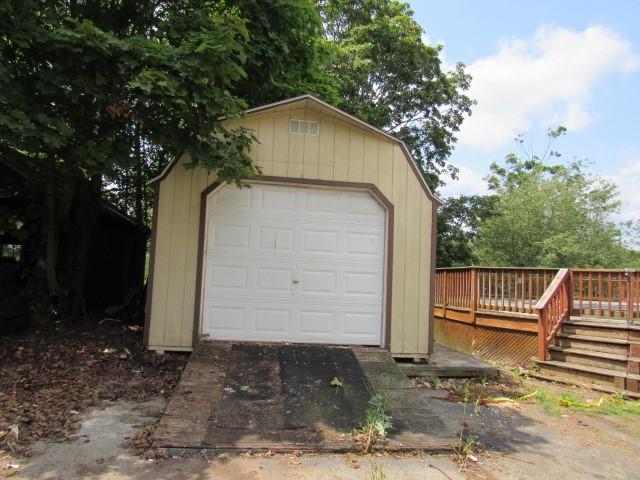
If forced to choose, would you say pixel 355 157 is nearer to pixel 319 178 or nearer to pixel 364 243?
pixel 319 178

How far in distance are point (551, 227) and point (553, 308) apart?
13569mm

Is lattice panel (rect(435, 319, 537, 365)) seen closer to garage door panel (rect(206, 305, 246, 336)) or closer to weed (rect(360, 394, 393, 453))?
weed (rect(360, 394, 393, 453))


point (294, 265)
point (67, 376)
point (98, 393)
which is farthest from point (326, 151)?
point (67, 376)

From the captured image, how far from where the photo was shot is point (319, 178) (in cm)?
673

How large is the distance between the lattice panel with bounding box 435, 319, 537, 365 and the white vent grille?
17.7 feet

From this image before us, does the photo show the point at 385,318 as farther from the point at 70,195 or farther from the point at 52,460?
the point at 70,195

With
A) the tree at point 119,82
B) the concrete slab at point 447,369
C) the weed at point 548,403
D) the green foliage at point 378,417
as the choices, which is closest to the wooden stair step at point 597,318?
the weed at point 548,403

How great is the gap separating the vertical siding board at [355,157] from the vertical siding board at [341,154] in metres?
0.06

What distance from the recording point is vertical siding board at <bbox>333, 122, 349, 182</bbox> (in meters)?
6.77

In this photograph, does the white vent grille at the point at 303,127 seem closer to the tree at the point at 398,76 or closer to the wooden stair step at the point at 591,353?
the wooden stair step at the point at 591,353

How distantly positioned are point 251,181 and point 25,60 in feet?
9.70

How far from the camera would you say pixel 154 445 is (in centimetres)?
382

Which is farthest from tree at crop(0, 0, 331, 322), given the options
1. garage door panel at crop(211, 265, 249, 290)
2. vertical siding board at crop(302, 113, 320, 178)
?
garage door panel at crop(211, 265, 249, 290)

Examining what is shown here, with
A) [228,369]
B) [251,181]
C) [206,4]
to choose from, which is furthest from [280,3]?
[228,369]
